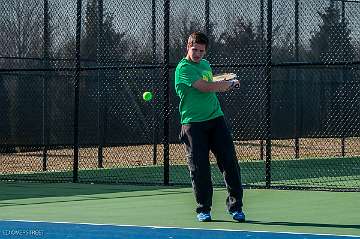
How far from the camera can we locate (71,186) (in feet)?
37.1

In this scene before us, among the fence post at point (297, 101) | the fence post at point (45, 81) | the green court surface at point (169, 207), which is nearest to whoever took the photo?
the green court surface at point (169, 207)

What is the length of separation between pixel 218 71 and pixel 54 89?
2.86 meters

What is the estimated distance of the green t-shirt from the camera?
7.33m

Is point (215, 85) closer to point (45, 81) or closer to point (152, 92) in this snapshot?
point (45, 81)

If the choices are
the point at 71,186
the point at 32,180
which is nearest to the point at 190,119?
the point at 71,186

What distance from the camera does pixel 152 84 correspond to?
649 inches

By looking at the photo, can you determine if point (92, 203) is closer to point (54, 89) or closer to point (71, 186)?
point (71, 186)

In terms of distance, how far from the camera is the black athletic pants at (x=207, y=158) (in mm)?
7379

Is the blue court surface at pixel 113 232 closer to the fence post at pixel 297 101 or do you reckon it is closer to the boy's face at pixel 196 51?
the boy's face at pixel 196 51

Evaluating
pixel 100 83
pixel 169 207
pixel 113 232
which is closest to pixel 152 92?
pixel 100 83

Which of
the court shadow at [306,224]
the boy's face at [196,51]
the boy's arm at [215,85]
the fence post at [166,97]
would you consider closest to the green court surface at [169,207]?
the court shadow at [306,224]

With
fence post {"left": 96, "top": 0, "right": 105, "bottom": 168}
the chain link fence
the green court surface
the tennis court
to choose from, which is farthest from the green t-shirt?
fence post {"left": 96, "top": 0, "right": 105, "bottom": 168}

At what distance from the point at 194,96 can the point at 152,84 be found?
9.15 m

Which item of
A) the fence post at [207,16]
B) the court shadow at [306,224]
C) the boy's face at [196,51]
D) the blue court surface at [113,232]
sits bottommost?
the court shadow at [306,224]
